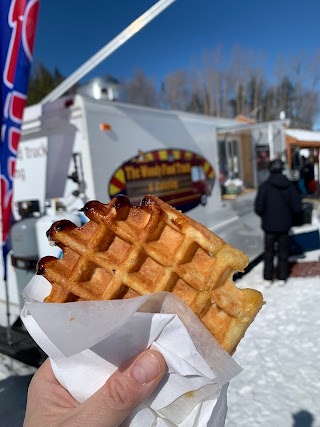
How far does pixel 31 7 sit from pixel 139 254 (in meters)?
3.40

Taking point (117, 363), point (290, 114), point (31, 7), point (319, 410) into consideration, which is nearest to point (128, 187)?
point (31, 7)

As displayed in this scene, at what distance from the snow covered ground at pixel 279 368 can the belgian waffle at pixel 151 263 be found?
2.02 metres

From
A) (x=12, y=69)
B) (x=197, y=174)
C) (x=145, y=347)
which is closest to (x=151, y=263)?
(x=145, y=347)

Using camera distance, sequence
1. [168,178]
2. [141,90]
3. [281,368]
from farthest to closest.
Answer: [141,90] → [168,178] → [281,368]

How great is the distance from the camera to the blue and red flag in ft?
11.7

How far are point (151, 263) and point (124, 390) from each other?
0.47 meters

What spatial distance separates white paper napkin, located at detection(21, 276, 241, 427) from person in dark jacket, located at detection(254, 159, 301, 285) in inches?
181

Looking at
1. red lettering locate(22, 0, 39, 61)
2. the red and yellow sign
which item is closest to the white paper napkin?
the red and yellow sign

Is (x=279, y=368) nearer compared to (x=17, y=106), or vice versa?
(x=279, y=368)

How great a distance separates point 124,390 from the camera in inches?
45.3

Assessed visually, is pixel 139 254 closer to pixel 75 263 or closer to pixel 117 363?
pixel 75 263

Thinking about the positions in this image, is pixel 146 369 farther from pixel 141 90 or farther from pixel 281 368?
pixel 141 90

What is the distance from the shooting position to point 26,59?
12.0 ft

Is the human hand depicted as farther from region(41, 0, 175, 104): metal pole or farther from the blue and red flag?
region(41, 0, 175, 104): metal pole
